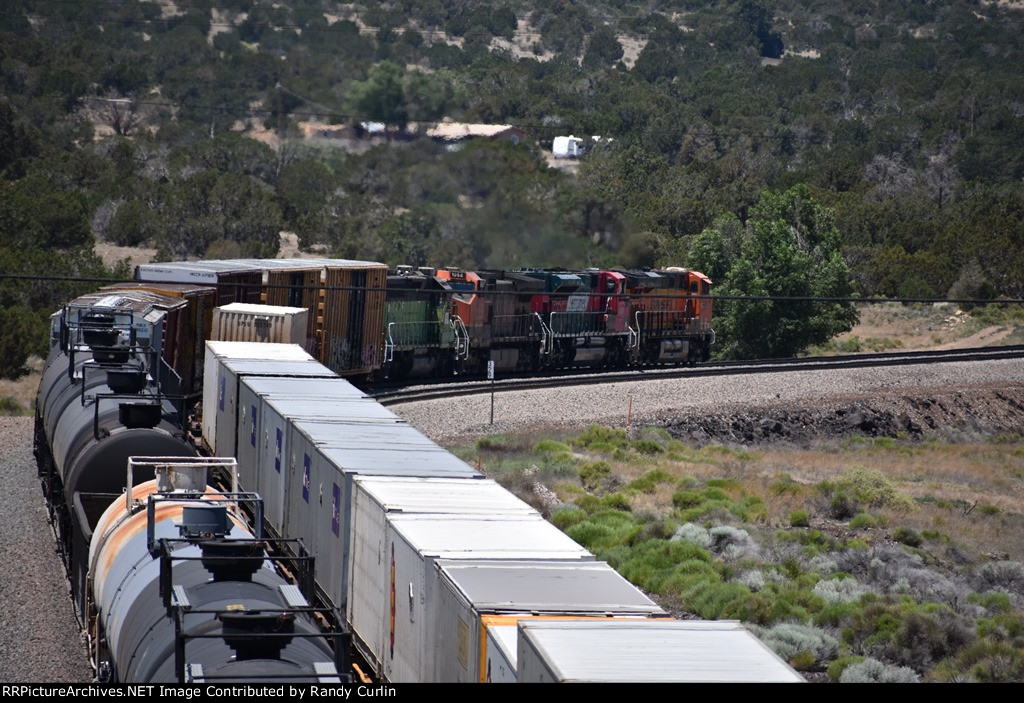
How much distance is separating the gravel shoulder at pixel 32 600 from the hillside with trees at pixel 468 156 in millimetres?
16585

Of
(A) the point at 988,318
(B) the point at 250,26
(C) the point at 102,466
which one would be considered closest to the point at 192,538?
(C) the point at 102,466

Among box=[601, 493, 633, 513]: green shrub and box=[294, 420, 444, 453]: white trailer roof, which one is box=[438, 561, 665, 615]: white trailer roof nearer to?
box=[294, 420, 444, 453]: white trailer roof

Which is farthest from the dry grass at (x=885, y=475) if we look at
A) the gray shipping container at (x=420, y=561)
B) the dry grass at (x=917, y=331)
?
the dry grass at (x=917, y=331)

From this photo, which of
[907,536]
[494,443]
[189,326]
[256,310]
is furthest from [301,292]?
[907,536]

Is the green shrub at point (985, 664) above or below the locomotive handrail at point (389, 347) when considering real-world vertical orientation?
below

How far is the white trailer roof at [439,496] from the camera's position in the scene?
1197 centimetres

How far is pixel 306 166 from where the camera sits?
6919cm

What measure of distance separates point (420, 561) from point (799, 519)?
14.7m

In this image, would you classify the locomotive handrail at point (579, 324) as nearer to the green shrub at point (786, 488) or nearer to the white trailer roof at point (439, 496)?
the green shrub at point (786, 488)

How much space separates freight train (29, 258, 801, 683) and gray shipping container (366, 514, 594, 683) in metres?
0.03

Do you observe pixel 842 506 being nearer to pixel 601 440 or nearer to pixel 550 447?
pixel 550 447

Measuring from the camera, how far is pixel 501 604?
8.91 meters

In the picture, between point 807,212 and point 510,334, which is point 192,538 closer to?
point 510,334

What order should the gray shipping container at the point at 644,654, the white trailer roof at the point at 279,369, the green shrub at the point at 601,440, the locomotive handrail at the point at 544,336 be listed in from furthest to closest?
the locomotive handrail at the point at 544,336
the green shrub at the point at 601,440
the white trailer roof at the point at 279,369
the gray shipping container at the point at 644,654
